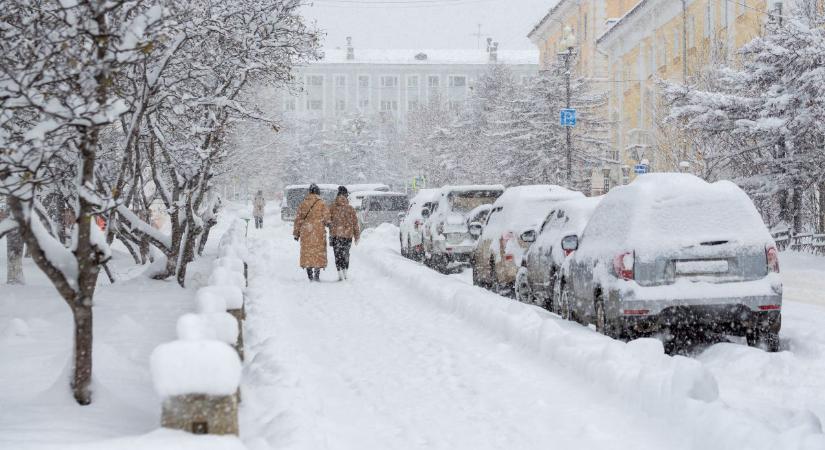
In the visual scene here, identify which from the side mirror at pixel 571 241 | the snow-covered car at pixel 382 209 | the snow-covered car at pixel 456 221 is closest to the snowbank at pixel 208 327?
the side mirror at pixel 571 241

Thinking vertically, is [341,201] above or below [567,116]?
below

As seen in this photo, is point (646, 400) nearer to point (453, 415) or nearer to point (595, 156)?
point (453, 415)

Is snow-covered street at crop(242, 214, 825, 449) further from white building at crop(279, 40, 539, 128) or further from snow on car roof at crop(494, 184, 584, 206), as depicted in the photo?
white building at crop(279, 40, 539, 128)

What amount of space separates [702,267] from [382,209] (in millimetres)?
28879

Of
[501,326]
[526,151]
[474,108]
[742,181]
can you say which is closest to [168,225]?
[526,151]

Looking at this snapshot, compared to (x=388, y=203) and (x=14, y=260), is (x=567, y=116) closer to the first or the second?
(x=388, y=203)

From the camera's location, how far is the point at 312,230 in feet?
56.6

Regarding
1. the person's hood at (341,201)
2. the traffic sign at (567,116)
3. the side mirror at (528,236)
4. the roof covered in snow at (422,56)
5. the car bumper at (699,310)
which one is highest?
the roof covered in snow at (422,56)

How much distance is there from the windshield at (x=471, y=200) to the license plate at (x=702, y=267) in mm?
11635

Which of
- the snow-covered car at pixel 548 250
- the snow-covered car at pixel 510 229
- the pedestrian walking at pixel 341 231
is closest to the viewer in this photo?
the snow-covered car at pixel 548 250

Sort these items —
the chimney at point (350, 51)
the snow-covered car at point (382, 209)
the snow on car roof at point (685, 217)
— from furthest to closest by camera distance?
the chimney at point (350, 51) < the snow-covered car at point (382, 209) < the snow on car roof at point (685, 217)

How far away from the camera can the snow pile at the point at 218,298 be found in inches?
246

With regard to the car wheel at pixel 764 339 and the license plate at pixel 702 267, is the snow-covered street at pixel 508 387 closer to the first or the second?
the car wheel at pixel 764 339

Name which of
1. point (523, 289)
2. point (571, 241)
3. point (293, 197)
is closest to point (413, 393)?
point (571, 241)
